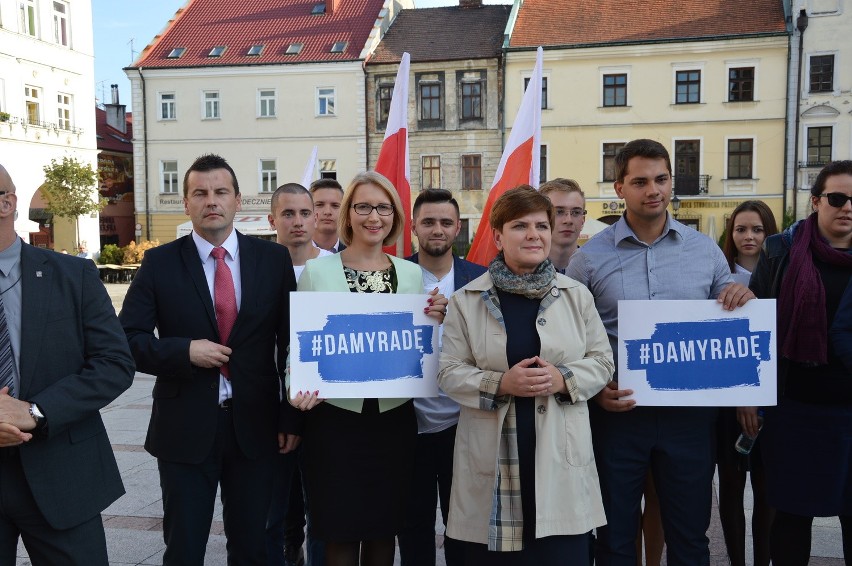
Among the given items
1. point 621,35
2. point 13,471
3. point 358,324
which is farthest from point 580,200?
point 621,35

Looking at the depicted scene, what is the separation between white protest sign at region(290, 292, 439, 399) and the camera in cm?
333

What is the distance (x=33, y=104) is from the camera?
106 feet

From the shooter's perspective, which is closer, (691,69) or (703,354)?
(703,354)

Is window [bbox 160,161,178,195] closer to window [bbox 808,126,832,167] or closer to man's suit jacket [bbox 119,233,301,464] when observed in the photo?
window [bbox 808,126,832,167]

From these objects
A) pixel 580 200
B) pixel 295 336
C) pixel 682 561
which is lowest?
pixel 682 561

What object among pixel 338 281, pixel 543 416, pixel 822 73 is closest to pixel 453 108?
pixel 822 73

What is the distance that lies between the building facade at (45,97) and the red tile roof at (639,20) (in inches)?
811

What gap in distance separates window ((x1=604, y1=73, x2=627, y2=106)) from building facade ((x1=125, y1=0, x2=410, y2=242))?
11.0 meters

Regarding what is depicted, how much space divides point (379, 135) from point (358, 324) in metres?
31.8

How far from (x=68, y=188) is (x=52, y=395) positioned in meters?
31.7

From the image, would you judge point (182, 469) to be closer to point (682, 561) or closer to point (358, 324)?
point (358, 324)

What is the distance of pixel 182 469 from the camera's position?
3355mm

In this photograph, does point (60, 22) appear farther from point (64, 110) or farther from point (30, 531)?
point (30, 531)

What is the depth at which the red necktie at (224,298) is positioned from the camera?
346 centimetres
